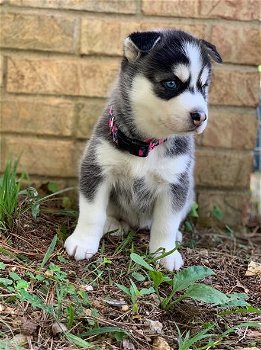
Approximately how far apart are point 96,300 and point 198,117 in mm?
1019

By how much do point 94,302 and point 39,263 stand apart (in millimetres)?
453

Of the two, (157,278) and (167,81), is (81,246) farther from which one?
(167,81)

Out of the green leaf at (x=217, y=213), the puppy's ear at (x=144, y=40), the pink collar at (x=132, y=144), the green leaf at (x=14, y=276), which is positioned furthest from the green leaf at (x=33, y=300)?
the green leaf at (x=217, y=213)

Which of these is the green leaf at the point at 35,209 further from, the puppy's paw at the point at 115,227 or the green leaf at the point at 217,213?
the green leaf at the point at 217,213

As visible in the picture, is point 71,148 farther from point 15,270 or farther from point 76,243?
point 15,270

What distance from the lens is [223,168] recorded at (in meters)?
4.00

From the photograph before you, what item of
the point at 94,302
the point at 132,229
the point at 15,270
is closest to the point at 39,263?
the point at 15,270

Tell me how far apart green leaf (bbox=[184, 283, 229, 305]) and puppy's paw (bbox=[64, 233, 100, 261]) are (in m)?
0.67

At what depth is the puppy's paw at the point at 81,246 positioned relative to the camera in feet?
9.93

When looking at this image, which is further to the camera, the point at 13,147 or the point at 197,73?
the point at 13,147

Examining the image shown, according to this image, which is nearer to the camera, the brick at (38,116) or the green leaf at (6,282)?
the green leaf at (6,282)

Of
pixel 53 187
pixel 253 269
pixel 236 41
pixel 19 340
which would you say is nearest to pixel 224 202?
pixel 253 269

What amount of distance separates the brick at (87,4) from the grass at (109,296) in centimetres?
127

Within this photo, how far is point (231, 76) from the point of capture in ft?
12.6
